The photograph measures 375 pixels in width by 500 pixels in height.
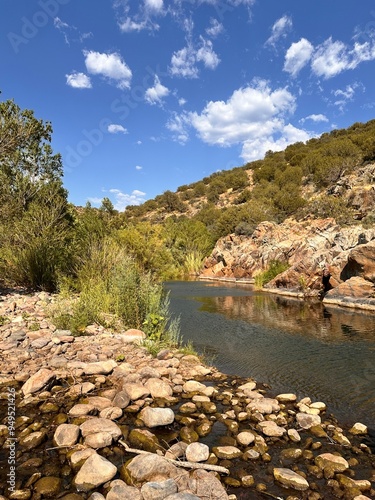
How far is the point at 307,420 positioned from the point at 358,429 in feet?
2.21

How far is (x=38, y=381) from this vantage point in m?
5.09

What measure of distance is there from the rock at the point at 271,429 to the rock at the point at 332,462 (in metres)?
0.59

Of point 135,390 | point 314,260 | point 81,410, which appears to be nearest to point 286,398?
point 135,390

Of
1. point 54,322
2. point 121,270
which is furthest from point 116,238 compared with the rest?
point 54,322

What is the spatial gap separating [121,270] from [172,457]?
656 centimetres

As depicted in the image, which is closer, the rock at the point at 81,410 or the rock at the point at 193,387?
the rock at the point at 81,410

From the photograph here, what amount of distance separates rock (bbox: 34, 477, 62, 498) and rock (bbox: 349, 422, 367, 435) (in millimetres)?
3726

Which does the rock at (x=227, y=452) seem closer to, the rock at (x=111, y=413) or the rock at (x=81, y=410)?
the rock at (x=111, y=413)

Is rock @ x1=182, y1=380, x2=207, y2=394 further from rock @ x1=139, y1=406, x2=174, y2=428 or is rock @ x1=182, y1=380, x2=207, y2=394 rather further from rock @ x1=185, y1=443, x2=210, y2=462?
rock @ x1=185, y1=443, x2=210, y2=462

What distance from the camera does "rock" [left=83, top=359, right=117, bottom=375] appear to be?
19.0 feet

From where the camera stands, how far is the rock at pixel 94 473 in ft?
10.4

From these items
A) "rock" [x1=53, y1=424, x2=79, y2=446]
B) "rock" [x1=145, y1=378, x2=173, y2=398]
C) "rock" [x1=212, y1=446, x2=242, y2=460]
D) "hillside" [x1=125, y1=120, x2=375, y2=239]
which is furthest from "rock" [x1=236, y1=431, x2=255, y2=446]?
"hillside" [x1=125, y1=120, x2=375, y2=239]

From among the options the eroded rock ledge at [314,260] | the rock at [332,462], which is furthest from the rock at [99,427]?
the eroded rock ledge at [314,260]

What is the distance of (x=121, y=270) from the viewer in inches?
381
